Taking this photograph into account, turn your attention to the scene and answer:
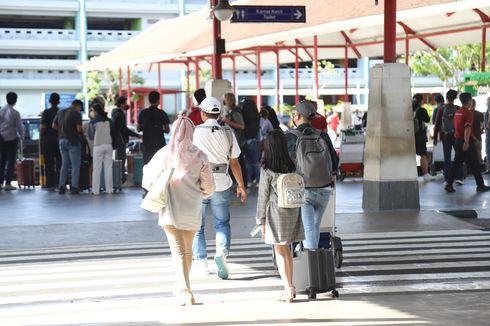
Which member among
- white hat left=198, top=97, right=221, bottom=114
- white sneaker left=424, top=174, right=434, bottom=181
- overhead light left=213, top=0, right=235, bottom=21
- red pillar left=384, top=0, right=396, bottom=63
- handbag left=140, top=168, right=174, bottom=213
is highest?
overhead light left=213, top=0, right=235, bottom=21

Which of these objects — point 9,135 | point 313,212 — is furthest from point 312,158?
point 9,135

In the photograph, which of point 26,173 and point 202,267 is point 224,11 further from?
point 202,267

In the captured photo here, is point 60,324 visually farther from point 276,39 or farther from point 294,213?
point 276,39

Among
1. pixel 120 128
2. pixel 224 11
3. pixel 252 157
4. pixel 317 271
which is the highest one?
pixel 224 11

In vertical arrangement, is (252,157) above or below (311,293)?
above

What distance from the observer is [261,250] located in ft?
42.2

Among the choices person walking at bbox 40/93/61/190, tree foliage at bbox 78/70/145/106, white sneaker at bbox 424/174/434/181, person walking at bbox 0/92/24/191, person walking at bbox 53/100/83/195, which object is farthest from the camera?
tree foliage at bbox 78/70/145/106

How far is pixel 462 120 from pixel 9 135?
32.0 feet

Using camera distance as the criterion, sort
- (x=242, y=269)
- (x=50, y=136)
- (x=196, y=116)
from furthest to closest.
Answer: (x=50, y=136) → (x=196, y=116) → (x=242, y=269)

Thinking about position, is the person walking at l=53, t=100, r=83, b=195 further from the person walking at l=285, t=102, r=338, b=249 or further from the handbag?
the handbag

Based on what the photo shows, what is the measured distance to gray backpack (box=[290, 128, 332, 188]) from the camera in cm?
980

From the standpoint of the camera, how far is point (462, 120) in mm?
19516

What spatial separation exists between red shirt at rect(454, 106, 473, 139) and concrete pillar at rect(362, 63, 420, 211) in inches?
125

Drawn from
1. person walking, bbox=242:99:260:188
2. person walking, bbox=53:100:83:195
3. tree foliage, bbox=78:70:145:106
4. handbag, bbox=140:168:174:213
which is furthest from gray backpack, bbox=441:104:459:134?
tree foliage, bbox=78:70:145:106
